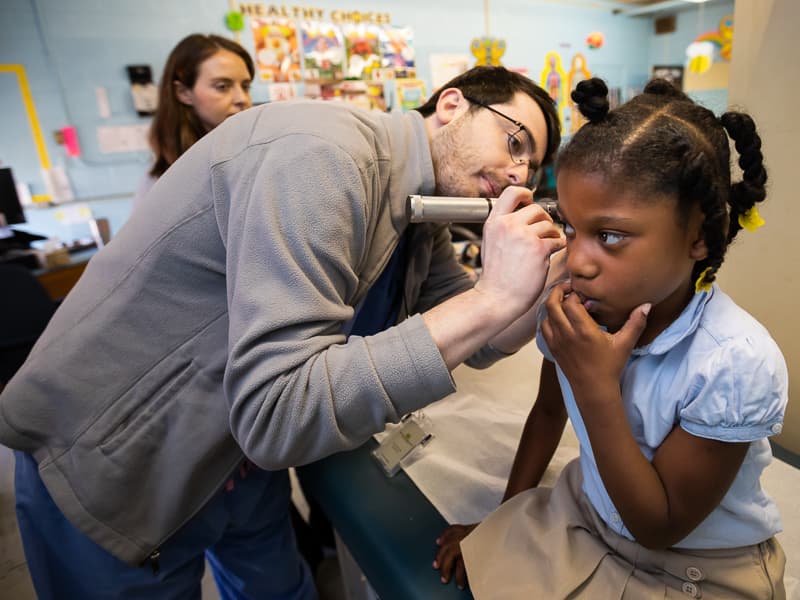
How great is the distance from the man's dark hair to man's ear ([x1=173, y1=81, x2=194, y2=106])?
1073mm

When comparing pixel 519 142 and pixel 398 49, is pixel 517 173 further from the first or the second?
pixel 398 49

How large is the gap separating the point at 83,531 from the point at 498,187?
956 mm

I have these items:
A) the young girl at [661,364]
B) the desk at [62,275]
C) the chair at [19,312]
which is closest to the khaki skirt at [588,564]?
the young girl at [661,364]

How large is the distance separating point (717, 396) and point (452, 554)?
0.45 m

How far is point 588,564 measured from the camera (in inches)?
26.8

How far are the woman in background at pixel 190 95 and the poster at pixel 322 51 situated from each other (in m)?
1.22

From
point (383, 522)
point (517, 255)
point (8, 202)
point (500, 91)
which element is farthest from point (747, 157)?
point (8, 202)

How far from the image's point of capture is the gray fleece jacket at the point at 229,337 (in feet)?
2.03

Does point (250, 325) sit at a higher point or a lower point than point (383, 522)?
higher

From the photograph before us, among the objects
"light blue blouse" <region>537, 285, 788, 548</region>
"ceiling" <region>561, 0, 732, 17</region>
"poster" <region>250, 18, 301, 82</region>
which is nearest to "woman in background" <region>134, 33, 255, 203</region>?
"poster" <region>250, 18, 301, 82</region>

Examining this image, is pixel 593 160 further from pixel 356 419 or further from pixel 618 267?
pixel 356 419

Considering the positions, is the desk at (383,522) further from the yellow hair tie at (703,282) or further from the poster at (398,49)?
the poster at (398,49)

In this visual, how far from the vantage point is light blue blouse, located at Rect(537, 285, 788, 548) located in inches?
22.0

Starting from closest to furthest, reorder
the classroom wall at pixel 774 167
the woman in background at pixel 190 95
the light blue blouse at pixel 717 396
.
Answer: the light blue blouse at pixel 717 396
the classroom wall at pixel 774 167
the woman in background at pixel 190 95
